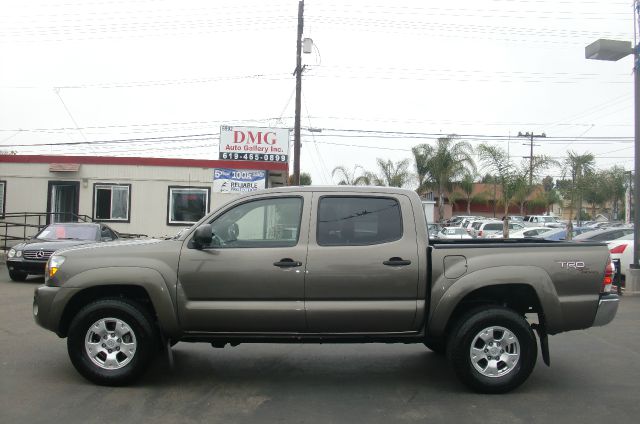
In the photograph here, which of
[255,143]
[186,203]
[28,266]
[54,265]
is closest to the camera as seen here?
[54,265]

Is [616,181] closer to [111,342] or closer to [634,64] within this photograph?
[634,64]

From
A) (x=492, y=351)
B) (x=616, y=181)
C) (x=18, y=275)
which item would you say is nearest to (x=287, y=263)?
(x=492, y=351)

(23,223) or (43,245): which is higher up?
(23,223)

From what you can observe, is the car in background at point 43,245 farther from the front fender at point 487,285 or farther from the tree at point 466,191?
the tree at point 466,191

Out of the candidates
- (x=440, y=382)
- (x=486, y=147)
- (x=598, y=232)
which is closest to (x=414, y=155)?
(x=486, y=147)

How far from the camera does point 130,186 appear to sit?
20812 millimetres

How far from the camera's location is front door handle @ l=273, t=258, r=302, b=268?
5242mm

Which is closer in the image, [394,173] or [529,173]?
[529,173]

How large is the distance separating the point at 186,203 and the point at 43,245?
27.4ft

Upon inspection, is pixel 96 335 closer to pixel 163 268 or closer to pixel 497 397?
pixel 163 268

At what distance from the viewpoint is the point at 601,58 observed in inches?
507

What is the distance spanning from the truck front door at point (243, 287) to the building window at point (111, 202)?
1660 cm

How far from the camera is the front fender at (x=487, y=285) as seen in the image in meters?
5.24

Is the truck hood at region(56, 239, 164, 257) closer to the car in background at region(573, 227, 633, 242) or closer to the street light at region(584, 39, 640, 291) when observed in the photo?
the street light at region(584, 39, 640, 291)
